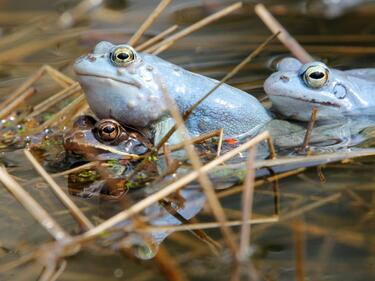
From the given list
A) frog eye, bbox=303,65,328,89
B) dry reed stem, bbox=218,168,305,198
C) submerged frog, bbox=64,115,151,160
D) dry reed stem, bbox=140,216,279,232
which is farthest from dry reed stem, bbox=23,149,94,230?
frog eye, bbox=303,65,328,89

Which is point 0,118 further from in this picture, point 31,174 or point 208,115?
point 208,115

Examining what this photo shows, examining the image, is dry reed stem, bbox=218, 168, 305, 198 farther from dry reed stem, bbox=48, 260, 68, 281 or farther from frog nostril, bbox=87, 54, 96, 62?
frog nostril, bbox=87, 54, 96, 62

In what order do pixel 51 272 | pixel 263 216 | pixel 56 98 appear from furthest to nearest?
pixel 56 98
pixel 263 216
pixel 51 272

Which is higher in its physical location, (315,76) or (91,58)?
(315,76)

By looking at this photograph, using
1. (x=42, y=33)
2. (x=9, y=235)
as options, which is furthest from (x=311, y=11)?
(x=9, y=235)

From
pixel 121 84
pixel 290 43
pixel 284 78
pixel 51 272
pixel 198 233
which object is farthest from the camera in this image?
pixel 290 43

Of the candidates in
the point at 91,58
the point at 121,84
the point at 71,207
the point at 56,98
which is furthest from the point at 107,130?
the point at 56,98

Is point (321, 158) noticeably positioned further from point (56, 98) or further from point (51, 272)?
point (56, 98)
